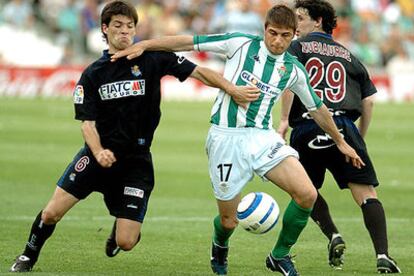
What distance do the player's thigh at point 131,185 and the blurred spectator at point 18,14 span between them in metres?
26.8

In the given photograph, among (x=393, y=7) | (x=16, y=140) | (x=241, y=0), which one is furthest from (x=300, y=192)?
(x=393, y=7)

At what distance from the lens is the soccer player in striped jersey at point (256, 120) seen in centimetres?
955

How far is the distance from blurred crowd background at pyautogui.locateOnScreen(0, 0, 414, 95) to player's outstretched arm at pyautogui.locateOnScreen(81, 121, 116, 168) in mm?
24354

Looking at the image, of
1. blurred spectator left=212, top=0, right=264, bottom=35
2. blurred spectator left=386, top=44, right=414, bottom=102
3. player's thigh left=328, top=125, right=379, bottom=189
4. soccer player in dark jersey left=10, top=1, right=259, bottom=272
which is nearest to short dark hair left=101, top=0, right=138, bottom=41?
soccer player in dark jersey left=10, top=1, right=259, bottom=272

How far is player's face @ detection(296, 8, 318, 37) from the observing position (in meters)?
11.0

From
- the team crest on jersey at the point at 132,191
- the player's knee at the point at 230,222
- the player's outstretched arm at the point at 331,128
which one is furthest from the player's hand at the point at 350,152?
the team crest on jersey at the point at 132,191

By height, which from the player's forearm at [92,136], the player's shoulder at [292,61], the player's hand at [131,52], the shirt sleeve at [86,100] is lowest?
the player's forearm at [92,136]

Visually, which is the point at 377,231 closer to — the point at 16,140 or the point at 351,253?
the point at 351,253

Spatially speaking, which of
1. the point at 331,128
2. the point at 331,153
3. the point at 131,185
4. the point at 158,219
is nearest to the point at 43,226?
the point at 131,185

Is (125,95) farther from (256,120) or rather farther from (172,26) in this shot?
(172,26)

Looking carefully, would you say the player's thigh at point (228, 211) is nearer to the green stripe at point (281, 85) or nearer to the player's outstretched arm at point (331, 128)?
the green stripe at point (281, 85)

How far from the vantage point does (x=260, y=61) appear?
9.73 metres

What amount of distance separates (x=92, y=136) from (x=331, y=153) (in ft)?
8.21

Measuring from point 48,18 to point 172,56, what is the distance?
2800cm
